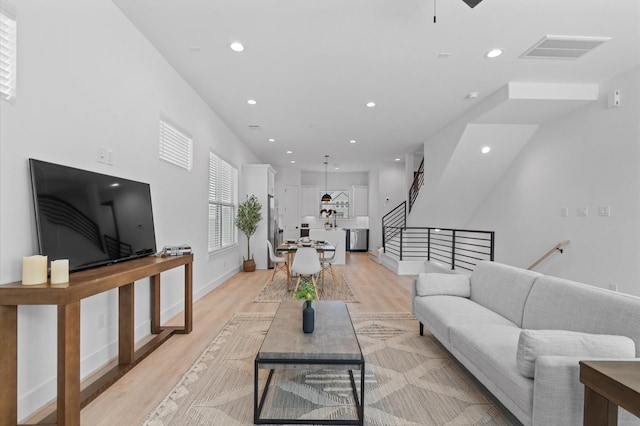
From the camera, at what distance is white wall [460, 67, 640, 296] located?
4.01 meters

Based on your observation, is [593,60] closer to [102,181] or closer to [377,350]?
[377,350]

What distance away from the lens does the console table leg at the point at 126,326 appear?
2.74m

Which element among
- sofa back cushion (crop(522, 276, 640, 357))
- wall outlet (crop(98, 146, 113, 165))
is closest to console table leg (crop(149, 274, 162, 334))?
wall outlet (crop(98, 146, 113, 165))

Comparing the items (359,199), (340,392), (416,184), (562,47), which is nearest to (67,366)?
(340,392)

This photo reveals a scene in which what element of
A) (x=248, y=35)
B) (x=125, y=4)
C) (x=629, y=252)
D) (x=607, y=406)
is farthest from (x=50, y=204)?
(x=629, y=252)

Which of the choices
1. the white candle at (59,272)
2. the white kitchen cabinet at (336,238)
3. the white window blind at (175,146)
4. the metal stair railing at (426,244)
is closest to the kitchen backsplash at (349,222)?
the metal stair railing at (426,244)

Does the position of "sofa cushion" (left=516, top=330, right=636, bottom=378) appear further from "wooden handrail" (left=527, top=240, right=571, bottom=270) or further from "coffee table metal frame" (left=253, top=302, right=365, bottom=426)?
"wooden handrail" (left=527, top=240, right=571, bottom=270)

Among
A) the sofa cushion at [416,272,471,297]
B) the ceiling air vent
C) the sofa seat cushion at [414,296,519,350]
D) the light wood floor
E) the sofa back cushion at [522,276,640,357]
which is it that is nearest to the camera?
the sofa back cushion at [522,276,640,357]

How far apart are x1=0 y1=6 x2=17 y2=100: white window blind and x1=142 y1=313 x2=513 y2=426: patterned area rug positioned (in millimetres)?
2116

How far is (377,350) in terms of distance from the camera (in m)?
3.06

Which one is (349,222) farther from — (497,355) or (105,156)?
(497,355)

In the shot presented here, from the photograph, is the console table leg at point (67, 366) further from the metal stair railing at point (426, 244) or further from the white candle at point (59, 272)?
the metal stair railing at point (426, 244)

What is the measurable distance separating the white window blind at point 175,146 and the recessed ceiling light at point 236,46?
1170mm

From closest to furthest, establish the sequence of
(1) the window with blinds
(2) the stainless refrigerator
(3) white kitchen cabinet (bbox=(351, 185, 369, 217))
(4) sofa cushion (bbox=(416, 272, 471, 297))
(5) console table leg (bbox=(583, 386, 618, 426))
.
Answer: (5) console table leg (bbox=(583, 386, 618, 426)) < (4) sofa cushion (bbox=(416, 272, 471, 297)) < (1) the window with blinds < (2) the stainless refrigerator < (3) white kitchen cabinet (bbox=(351, 185, 369, 217))
